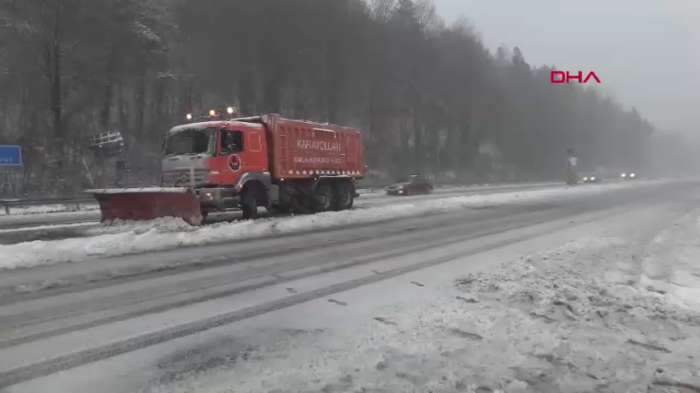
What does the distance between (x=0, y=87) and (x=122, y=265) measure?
30.1 m

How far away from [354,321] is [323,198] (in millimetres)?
14119

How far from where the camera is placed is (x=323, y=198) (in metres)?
19.8

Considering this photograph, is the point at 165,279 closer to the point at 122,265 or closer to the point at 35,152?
the point at 122,265

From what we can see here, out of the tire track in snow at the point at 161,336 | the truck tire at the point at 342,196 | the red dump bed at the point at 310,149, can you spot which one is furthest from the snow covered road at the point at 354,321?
the truck tire at the point at 342,196

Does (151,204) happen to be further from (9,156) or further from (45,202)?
(45,202)

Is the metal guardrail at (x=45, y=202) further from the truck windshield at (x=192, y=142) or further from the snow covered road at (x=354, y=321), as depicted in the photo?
the snow covered road at (x=354, y=321)

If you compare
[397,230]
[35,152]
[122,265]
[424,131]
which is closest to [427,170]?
[424,131]

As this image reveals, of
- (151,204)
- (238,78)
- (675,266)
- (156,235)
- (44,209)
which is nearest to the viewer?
(675,266)

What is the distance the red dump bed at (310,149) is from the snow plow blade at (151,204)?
399 cm

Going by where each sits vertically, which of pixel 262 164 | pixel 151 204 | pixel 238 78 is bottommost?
pixel 151 204

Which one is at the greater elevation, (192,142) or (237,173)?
(192,142)

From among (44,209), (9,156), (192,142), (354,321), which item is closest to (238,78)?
(44,209)

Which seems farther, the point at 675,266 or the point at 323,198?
the point at 323,198

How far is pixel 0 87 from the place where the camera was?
3259cm
